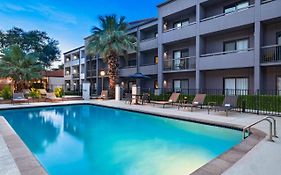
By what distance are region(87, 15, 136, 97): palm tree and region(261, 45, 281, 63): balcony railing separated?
13.1 m

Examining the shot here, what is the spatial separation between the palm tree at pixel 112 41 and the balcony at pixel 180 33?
160 inches

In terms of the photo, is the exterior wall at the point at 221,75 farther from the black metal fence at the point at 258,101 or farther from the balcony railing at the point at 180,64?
the balcony railing at the point at 180,64

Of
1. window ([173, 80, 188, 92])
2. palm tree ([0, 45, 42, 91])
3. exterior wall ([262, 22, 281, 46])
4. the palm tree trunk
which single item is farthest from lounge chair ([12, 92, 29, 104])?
exterior wall ([262, 22, 281, 46])

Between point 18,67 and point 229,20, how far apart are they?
2338cm

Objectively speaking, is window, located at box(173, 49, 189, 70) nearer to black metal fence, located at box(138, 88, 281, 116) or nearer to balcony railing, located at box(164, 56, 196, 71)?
balcony railing, located at box(164, 56, 196, 71)

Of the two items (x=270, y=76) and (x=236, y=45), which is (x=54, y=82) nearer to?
(x=236, y=45)

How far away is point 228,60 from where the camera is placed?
54.9 feet

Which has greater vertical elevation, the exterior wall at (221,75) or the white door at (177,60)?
the white door at (177,60)

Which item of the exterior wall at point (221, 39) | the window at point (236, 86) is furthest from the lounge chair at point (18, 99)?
the window at point (236, 86)

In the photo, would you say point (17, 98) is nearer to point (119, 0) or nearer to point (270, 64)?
point (270, 64)

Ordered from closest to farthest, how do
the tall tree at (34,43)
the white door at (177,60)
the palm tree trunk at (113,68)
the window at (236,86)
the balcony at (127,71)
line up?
the window at (236,86), the white door at (177,60), the palm tree trunk at (113,68), the balcony at (127,71), the tall tree at (34,43)

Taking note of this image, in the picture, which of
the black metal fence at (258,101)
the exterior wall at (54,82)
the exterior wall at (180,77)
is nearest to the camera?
the black metal fence at (258,101)

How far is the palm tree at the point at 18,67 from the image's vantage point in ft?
80.7

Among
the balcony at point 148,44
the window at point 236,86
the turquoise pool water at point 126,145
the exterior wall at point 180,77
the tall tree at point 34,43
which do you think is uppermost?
the tall tree at point 34,43
